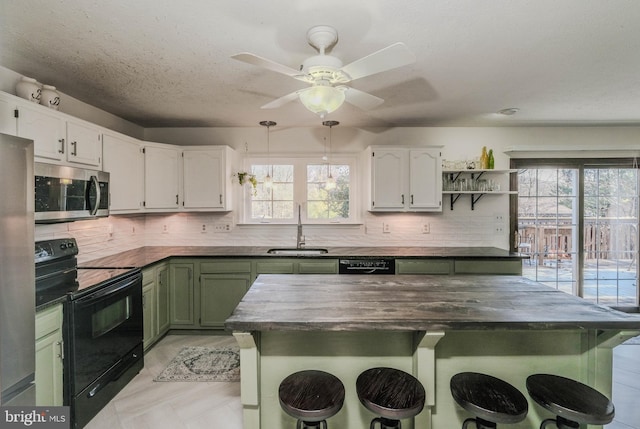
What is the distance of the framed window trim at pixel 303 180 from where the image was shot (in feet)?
12.9

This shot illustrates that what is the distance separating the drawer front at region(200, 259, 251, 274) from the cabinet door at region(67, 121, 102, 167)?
141 centimetres

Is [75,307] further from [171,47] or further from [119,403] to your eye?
[171,47]

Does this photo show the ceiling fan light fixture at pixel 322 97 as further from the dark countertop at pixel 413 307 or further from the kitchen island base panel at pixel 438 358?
the kitchen island base panel at pixel 438 358

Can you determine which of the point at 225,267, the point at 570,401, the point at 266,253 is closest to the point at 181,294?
the point at 225,267

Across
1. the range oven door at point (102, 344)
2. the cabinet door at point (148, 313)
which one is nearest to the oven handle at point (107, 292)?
the range oven door at point (102, 344)

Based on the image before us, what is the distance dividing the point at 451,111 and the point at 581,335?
2414mm

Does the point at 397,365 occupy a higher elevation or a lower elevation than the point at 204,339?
higher

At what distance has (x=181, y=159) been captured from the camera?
11.8 feet

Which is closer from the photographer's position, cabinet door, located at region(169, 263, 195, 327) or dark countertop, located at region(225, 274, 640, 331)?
dark countertop, located at region(225, 274, 640, 331)

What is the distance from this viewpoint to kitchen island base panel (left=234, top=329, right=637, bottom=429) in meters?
1.66

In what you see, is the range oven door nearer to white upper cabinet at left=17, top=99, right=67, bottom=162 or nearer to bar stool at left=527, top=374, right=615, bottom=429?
white upper cabinet at left=17, top=99, right=67, bottom=162

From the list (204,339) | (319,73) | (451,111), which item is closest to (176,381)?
(204,339)

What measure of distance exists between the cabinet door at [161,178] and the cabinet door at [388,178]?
2360mm

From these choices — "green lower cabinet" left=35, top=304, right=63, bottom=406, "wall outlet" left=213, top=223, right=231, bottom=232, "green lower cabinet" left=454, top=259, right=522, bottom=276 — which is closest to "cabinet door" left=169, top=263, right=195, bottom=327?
"wall outlet" left=213, top=223, right=231, bottom=232
